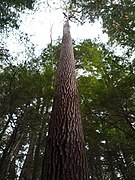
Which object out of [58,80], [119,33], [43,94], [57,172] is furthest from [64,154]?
[119,33]

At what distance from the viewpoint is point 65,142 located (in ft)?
10.2

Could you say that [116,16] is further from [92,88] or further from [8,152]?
[8,152]

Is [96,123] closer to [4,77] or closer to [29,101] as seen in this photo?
[29,101]

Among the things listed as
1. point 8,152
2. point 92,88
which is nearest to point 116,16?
point 92,88

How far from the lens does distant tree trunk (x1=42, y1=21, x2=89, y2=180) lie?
2723 millimetres

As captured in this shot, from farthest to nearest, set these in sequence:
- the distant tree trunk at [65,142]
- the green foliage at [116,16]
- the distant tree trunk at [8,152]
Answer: the green foliage at [116,16] → the distant tree trunk at [8,152] → the distant tree trunk at [65,142]

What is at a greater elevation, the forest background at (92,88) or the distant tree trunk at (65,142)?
the forest background at (92,88)

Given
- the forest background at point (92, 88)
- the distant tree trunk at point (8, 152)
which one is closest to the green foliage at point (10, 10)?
the forest background at point (92, 88)

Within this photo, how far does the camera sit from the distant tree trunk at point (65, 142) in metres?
2.72

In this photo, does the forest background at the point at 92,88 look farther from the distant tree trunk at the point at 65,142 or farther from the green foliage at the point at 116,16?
the distant tree trunk at the point at 65,142

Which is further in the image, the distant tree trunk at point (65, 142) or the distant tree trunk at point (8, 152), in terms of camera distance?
the distant tree trunk at point (8, 152)

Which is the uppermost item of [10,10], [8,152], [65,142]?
[10,10]

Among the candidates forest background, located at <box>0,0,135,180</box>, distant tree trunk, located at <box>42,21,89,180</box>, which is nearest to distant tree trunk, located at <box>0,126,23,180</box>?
forest background, located at <box>0,0,135,180</box>

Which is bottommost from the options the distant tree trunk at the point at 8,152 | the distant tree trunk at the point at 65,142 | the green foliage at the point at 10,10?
the distant tree trunk at the point at 65,142
